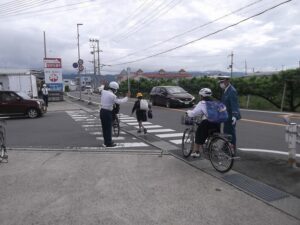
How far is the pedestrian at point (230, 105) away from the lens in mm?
6832

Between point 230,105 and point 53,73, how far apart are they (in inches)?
1284

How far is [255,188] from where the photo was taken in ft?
18.2

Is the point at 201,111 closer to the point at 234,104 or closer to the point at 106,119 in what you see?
the point at 234,104

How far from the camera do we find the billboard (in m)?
36.4

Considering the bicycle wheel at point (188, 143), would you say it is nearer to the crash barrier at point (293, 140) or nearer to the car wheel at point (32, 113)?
the crash barrier at point (293, 140)

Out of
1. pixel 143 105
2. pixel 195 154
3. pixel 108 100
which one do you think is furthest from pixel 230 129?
pixel 143 105

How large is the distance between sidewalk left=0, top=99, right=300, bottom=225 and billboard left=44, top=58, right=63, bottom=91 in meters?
30.2

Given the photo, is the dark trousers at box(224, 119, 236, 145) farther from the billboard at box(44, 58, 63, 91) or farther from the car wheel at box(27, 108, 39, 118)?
the billboard at box(44, 58, 63, 91)

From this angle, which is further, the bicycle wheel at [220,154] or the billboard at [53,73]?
the billboard at [53,73]

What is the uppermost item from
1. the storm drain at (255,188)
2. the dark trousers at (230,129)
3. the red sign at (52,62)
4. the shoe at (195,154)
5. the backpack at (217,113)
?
the red sign at (52,62)

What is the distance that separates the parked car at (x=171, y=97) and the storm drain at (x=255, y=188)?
59.6 feet

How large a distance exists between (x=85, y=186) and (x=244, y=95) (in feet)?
69.3

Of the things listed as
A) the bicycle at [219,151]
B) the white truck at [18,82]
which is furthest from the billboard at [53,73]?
the bicycle at [219,151]

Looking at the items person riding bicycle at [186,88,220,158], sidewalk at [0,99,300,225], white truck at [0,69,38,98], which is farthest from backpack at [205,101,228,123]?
white truck at [0,69,38,98]
